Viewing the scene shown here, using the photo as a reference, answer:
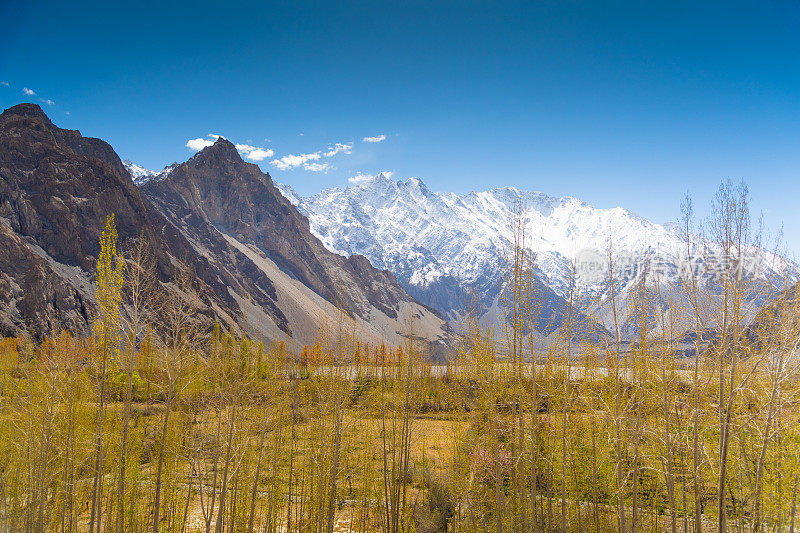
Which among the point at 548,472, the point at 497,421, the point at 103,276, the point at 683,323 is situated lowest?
the point at 548,472

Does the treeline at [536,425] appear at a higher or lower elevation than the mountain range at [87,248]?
lower

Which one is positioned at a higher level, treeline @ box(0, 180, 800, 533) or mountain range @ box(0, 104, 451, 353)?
mountain range @ box(0, 104, 451, 353)

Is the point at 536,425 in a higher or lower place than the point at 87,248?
lower

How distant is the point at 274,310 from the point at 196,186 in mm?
82252

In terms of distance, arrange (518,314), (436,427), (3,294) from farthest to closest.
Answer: (3,294) → (436,427) → (518,314)

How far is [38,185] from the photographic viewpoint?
108562mm

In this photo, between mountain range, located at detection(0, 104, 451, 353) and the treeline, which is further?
mountain range, located at detection(0, 104, 451, 353)

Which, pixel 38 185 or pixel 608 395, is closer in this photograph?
pixel 608 395

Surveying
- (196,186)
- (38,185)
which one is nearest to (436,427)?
(38,185)

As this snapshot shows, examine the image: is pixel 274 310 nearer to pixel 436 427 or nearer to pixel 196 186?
pixel 196 186

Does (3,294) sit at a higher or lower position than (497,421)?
higher

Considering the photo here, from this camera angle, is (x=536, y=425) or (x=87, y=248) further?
(x=87, y=248)

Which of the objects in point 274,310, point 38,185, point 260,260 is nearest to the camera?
point 38,185

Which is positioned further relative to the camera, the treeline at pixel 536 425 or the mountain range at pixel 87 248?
the mountain range at pixel 87 248
